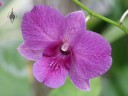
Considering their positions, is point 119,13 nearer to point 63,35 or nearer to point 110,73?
point 110,73

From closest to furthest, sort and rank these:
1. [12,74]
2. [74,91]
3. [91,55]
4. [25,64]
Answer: [91,55], [74,91], [12,74], [25,64]

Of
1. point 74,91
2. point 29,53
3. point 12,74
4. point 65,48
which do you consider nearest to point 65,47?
point 65,48

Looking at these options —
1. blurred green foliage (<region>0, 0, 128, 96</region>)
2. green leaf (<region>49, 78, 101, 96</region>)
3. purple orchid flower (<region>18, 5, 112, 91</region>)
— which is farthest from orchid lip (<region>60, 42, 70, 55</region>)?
blurred green foliage (<region>0, 0, 128, 96</region>)

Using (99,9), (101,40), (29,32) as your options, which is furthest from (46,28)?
(99,9)

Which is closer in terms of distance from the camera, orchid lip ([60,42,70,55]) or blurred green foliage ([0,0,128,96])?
orchid lip ([60,42,70,55])

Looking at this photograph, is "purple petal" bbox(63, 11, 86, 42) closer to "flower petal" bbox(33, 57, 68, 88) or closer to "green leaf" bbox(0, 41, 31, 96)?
"flower petal" bbox(33, 57, 68, 88)

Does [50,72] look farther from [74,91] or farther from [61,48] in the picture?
[74,91]
